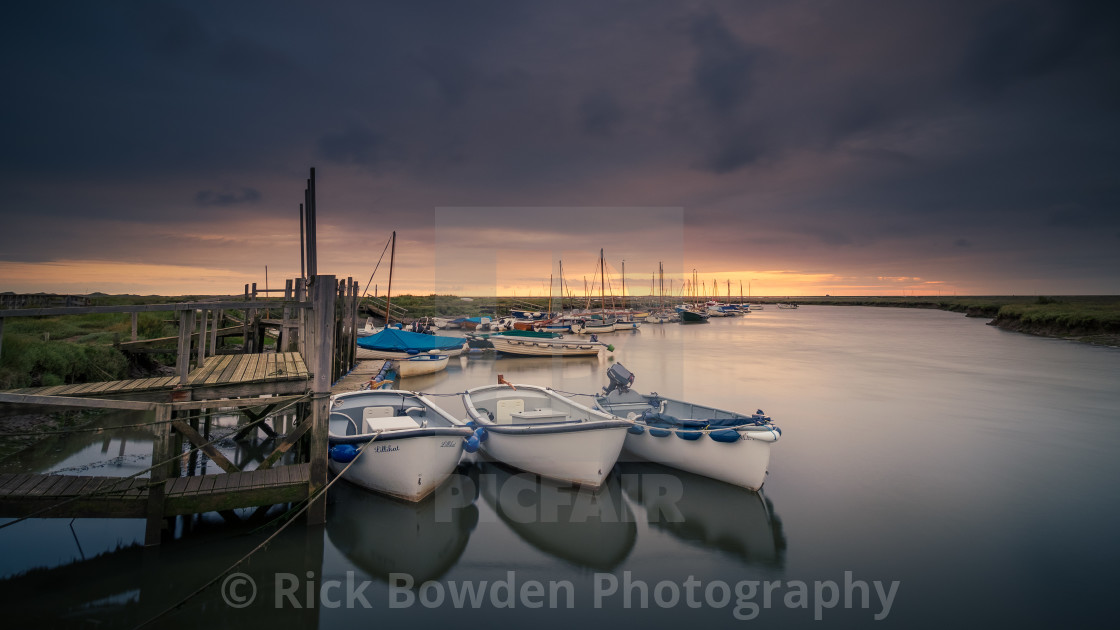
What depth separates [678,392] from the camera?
73.5 feet

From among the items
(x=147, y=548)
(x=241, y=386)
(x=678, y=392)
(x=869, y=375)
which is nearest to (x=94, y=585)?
(x=147, y=548)

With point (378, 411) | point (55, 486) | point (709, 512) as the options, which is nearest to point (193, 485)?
point (55, 486)

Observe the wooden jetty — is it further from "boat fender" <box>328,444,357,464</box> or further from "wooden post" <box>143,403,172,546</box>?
"boat fender" <box>328,444,357,464</box>

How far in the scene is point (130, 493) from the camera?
255 inches

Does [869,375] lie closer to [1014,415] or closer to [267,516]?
[1014,415]

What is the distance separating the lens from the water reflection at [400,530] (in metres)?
7.26

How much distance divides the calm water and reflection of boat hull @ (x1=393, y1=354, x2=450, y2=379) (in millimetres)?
11535

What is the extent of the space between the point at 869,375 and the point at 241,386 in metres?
28.4

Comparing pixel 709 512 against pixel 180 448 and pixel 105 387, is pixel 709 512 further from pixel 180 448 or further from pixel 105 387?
pixel 105 387

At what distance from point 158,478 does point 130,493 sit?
1.52 feet

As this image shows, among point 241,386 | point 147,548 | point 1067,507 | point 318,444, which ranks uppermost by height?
point 241,386

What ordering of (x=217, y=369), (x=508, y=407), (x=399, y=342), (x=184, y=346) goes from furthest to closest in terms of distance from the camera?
(x=399, y=342)
(x=508, y=407)
(x=217, y=369)
(x=184, y=346)

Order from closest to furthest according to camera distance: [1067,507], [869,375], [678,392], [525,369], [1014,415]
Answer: [1067,507], [1014,415], [678,392], [869,375], [525,369]

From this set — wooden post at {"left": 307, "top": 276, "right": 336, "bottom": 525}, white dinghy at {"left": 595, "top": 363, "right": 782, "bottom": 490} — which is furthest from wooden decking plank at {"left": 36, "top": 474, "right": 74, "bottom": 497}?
white dinghy at {"left": 595, "top": 363, "right": 782, "bottom": 490}
